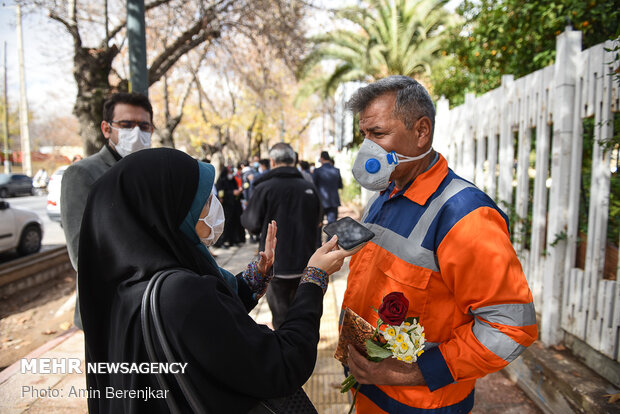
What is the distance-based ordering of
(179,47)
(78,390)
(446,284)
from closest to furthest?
1. (446,284)
2. (78,390)
3. (179,47)

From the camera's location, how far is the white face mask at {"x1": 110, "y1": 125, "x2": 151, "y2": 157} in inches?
119

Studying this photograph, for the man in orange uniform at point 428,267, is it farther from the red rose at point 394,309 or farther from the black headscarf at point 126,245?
the black headscarf at point 126,245

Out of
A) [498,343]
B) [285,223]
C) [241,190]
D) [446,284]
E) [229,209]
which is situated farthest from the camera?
[241,190]

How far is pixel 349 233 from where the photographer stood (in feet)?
5.51

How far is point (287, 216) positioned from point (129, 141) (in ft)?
5.57

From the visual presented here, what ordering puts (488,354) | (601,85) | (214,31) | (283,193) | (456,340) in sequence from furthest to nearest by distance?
(214,31), (283,193), (601,85), (456,340), (488,354)

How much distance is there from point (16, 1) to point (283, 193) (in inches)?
246

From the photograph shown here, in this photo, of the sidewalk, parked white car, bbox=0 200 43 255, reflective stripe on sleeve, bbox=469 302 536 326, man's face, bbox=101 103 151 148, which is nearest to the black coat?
the sidewalk

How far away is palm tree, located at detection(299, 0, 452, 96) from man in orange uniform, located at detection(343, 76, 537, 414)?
1152 centimetres

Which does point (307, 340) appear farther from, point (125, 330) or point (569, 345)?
point (569, 345)

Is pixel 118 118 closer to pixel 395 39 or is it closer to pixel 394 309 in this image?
pixel 394 309

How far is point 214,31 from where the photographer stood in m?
8.57

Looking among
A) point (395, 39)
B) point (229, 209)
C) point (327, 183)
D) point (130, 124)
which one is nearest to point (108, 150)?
point (130, 124)

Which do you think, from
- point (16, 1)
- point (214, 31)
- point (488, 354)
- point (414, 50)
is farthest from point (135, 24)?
point (414, 50)
